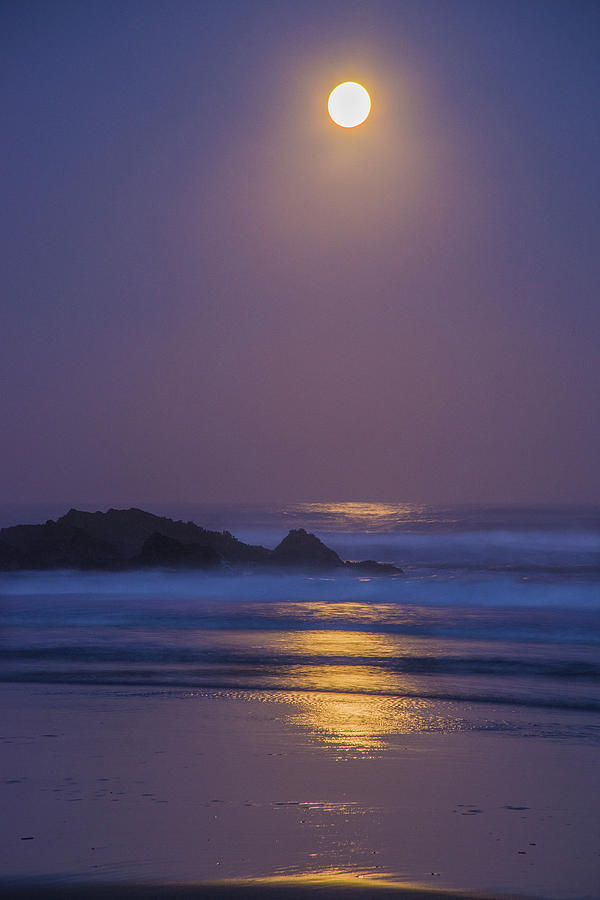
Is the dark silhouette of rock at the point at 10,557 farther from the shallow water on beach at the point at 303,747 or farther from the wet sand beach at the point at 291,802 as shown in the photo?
the wet sand beach at the point at 291,802

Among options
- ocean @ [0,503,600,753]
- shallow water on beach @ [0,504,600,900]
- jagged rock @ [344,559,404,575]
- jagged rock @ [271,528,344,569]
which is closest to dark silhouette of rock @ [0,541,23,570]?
ocean @ [0,503,600,753]

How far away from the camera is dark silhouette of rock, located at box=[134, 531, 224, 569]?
789 inches

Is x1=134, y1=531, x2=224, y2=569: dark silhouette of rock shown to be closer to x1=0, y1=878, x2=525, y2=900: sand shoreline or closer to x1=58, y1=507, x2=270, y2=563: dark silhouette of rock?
x1=58, y1=507, x2=270, y2=563: dark silhouette of rock

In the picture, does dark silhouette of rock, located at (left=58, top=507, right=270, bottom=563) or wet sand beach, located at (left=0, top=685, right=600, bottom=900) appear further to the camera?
dark silhouette of rock, located at (left=58, top=507, right=270, bottom=563)

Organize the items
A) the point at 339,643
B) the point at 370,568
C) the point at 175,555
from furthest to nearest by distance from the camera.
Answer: the point at 370,568 < the point at 175,555 < the point at 339,643

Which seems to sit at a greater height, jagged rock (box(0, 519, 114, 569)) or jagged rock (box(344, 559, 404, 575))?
jagged rock (box(0, 519, 114, 569))

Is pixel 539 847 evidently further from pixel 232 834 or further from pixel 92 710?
pixel 92 710

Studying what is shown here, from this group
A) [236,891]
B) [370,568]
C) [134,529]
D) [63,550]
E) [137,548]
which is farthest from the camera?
[134,529]

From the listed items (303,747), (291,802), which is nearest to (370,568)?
(303,747)

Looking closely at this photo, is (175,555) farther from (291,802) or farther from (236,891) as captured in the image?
(236,891)

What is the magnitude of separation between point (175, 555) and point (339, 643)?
920cm

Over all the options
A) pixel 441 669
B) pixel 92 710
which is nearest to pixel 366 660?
pixel 441 669

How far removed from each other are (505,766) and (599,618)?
9.55 metres

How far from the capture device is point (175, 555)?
20156mm
